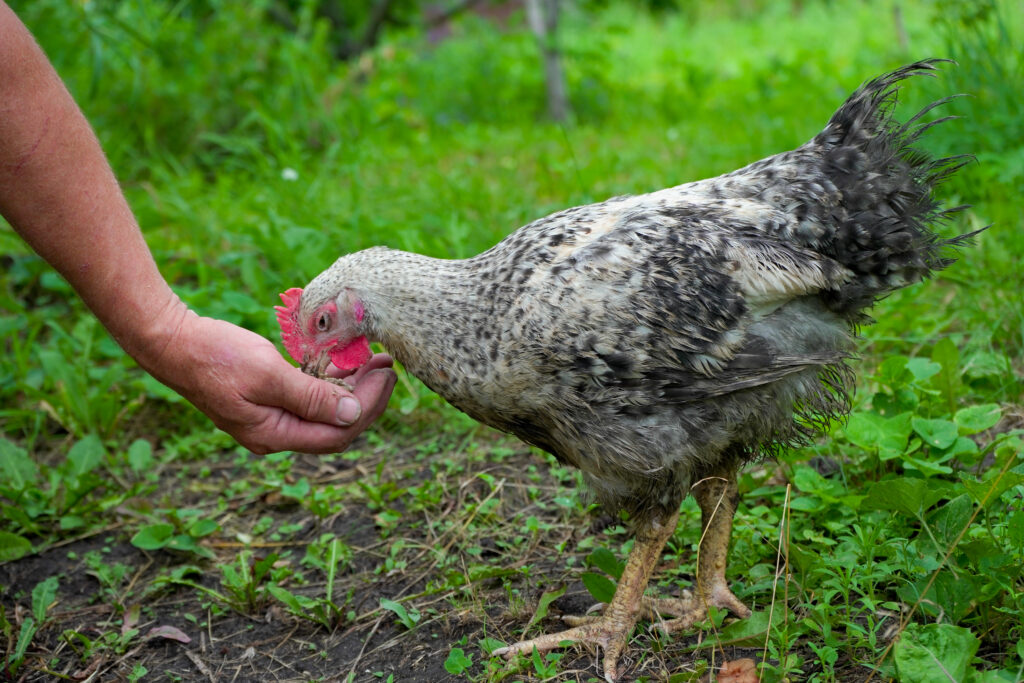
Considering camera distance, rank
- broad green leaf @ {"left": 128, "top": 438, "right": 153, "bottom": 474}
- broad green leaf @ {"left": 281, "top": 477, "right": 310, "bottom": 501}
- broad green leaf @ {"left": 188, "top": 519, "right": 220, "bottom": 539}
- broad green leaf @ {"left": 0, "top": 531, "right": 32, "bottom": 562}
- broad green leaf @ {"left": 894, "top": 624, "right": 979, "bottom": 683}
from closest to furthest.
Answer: broad green leaf @ {"left": 894, "top": 624, "right": 979, "bottom": 683} → broad green leaf @ {"left": 0, "top": 531, "right": 32, "bottom": 562} → broad green leaf @ {"left": 188, "top": 519, "right": 220, "bottom": 539} → broad green leaf @ {"left": 281, "top": 477, "right": 310, "bottom": 501} → broad green leaf @ {"left": 128, "top": 438, "right": 153, "bottom": 474}

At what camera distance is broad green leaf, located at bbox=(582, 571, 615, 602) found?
2.99 meters

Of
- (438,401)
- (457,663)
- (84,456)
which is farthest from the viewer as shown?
(438,401)

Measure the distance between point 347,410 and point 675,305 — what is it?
3.63 feet

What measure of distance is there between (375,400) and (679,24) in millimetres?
12869

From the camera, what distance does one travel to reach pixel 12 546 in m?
3.46

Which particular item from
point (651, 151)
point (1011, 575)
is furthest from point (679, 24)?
point (1011, 575)

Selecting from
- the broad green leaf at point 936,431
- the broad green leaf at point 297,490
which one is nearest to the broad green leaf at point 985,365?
the broad green leaf at point 936,431

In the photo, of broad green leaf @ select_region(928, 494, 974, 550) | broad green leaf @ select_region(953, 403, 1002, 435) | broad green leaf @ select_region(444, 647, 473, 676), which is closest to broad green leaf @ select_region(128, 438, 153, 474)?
broad green leaf @ select_region(444, 647, 473, 676)

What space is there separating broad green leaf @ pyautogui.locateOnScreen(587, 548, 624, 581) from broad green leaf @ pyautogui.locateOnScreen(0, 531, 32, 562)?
2229 mm

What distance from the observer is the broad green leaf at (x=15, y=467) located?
12.5 ft

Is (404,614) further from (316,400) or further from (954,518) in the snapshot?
(954,518)

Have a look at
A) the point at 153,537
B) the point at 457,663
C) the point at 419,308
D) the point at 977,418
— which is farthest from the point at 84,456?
the point at 977,418

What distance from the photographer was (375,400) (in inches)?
120

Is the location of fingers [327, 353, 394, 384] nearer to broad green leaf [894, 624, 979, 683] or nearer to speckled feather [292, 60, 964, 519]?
speckled feather [292, 60, 964, 519]
